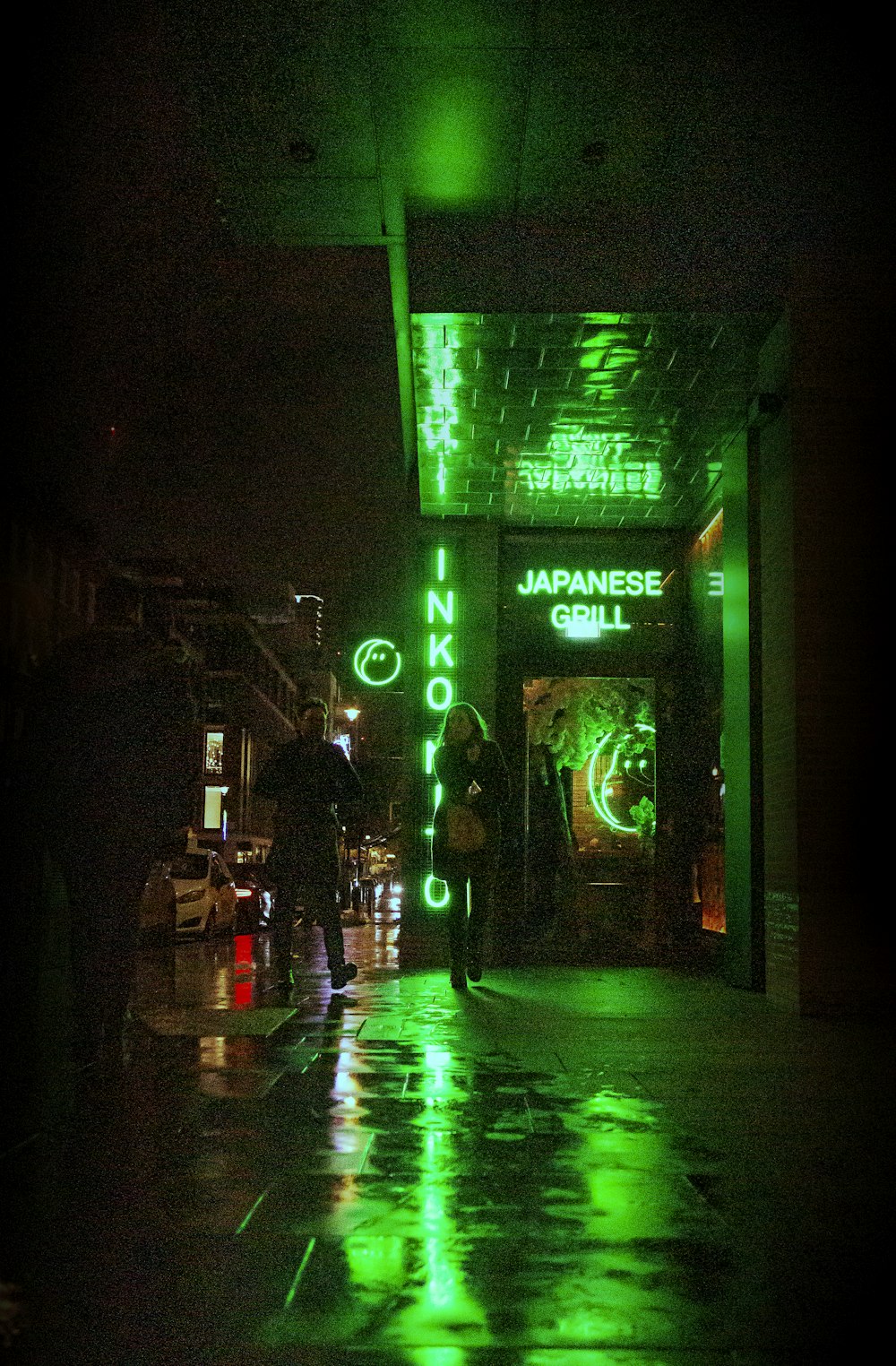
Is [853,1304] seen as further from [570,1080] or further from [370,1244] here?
[570,1080]

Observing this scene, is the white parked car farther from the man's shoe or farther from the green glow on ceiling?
the green glow on ceiling

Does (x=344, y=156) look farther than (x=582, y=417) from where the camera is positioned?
No

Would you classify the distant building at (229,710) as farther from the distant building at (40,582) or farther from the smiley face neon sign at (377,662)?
the smiley face neon sign at (377,662)

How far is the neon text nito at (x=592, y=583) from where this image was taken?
44.5 feet

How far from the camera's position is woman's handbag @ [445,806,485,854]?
9.84 metres

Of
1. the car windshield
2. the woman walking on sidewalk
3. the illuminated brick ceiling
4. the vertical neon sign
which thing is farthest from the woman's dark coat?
the car windshield

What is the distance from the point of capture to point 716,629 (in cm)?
1213

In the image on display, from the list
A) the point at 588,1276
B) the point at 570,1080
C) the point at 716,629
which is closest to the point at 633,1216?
the point at 588,1276

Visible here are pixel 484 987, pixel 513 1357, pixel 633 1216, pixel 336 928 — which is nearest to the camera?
pixel 513 1357

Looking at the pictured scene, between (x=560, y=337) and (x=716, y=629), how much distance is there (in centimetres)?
384

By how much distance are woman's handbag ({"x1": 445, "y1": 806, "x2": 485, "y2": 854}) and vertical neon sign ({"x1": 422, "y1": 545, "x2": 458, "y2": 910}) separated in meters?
2.71

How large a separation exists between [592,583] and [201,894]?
7487 millimetres

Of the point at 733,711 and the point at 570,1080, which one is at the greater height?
the point at 733,711

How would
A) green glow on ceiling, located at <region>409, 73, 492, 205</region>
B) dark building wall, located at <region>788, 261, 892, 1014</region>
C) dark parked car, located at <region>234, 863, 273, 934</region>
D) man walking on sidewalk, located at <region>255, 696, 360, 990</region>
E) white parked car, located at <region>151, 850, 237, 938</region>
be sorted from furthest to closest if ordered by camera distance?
dark parked car, located at <region>234, 863, 273, 934</region> → white parked car, located at <region>151, 850, 237, 938</region> → man walking on sidewalk, located at <region>255, 696, 360, 990</region> → green glow on ceiling, located at <region>409, 73, 492, 205</region> → dark building wall, located at <region>788, 261, 892, 1014</region>
